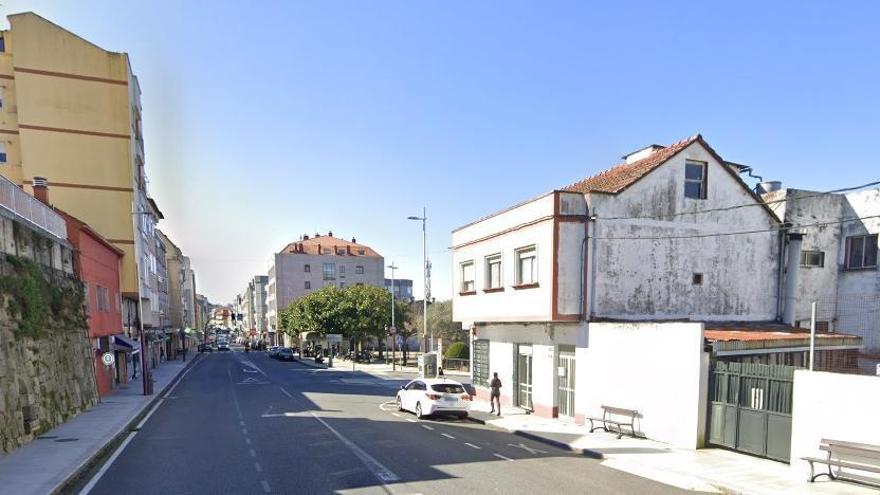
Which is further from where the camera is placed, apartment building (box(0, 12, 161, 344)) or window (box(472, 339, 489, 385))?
apartment building (box(0, 12, 161, 344))

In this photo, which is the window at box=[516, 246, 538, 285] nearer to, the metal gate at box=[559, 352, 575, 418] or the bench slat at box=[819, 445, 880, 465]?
the metal gate at box=[559, 352, 575, 418]

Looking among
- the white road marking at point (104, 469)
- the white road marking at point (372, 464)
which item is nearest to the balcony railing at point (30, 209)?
the white road marking at point (104, 469)

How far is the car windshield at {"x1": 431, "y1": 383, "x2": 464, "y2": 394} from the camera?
1781 centimetres

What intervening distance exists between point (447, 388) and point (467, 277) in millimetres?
5907

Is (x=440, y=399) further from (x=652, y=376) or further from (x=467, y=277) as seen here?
(x=652, y=376)

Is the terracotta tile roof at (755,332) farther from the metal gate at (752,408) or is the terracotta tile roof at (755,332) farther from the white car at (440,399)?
the white car at (440,399)

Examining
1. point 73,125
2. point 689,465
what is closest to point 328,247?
point 73,125

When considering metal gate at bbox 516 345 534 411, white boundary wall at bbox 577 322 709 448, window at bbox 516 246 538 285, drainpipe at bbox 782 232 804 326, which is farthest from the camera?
metal gate at bbox 516 345 534 411

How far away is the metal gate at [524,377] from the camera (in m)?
18.9

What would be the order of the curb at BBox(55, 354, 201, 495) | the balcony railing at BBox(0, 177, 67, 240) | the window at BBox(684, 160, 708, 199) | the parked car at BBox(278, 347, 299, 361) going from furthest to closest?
the parked car at BBox(278, 347, 299, 361) < the window at BBox(684, 160, 708, 199) < the balcony railing at BBox(0, 177, 67, 240) < the curb at BBox(55, 354, 201, 495)

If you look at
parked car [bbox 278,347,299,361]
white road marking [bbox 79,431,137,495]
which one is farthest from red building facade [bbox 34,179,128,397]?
parked car [bbox 278,347,299,361]

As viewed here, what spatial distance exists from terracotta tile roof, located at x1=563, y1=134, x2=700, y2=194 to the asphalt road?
9048 millimetres

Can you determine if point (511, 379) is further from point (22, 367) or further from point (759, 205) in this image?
point (22, 367)

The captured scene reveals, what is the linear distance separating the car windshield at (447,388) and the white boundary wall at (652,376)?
438 cm
